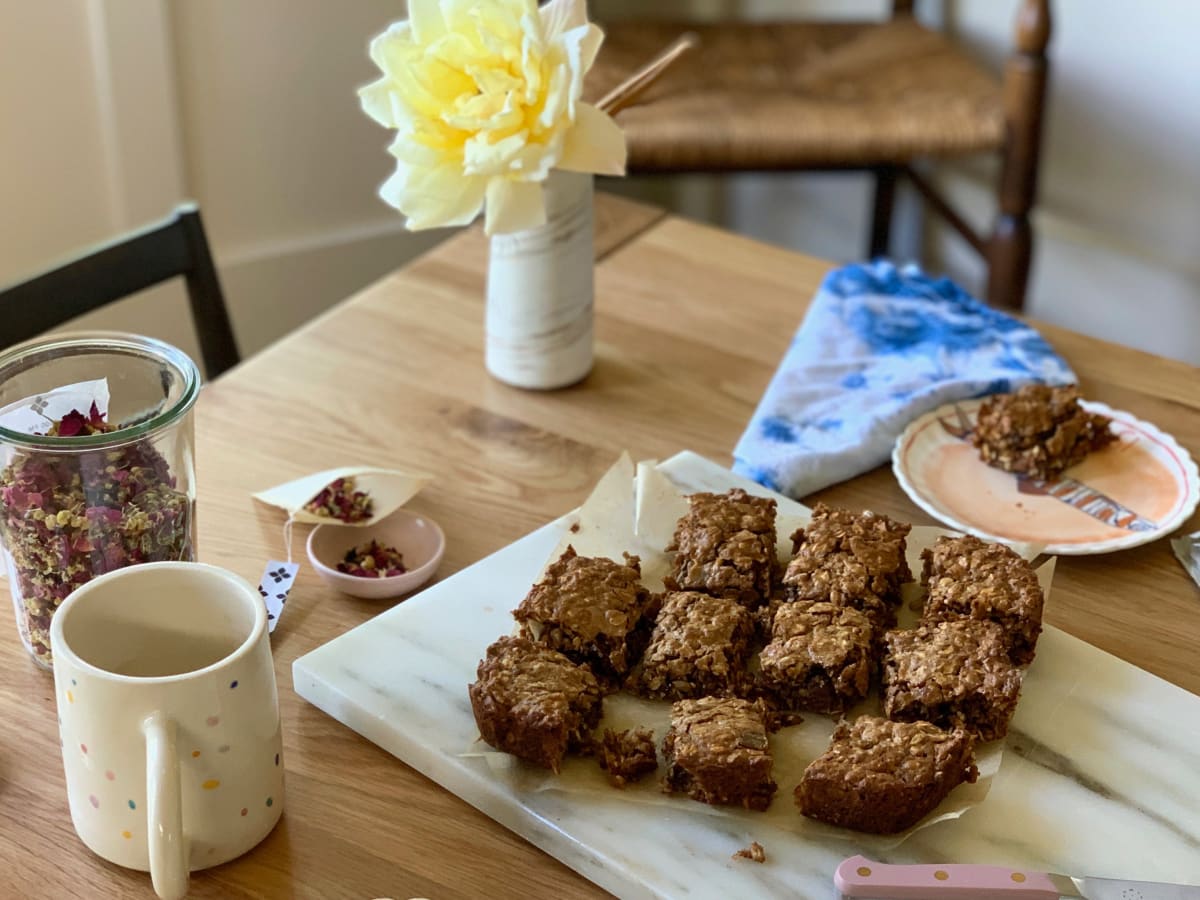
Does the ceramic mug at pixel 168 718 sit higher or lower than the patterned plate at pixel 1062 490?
higher

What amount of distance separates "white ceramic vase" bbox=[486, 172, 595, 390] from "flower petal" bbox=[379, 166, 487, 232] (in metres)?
0.09

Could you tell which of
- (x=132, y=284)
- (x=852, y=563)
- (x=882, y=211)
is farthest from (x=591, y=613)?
(x=882, y=211)

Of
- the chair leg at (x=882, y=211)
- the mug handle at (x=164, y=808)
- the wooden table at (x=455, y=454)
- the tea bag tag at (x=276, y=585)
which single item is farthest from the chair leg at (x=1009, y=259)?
the mug handle at (x=164, y=808)

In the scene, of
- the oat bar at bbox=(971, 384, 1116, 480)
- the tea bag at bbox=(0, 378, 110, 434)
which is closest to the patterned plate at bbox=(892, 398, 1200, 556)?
the oat bar at bbox=(971, 384, 1116, 480)

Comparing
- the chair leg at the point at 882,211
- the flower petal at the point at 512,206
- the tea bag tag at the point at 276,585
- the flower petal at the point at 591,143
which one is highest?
the flower petal at the point at 591,143

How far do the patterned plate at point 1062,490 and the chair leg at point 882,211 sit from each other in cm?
127

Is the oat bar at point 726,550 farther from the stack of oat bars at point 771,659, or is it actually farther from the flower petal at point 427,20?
the flower petal at point 427,20

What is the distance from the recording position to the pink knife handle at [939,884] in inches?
28.5

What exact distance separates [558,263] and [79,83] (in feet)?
3.80

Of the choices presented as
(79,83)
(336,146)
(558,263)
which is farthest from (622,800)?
(336,146)

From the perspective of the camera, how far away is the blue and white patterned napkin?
3.71 ft

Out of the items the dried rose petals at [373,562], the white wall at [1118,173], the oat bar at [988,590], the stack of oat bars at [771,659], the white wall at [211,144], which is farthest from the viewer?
the white wall at [1118,173]

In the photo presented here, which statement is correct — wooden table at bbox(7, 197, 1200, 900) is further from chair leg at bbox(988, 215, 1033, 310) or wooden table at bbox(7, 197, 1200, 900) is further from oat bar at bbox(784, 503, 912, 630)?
chair leg at bbox(988, 215, 1033, 310)

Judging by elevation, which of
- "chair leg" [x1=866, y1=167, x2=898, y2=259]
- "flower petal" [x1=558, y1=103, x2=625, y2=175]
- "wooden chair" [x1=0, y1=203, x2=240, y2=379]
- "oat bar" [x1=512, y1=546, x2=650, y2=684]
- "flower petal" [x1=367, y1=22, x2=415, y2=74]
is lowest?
"chair leg" [x1=866, y1=167, x2=898, y2=259]
